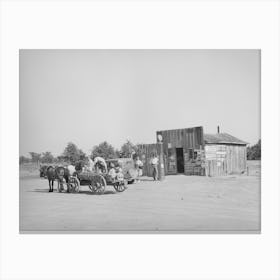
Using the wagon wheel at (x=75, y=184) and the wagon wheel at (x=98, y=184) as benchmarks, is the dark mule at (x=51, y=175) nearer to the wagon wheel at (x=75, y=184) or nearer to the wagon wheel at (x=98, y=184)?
the wagon wheel at (x=75, y=184)

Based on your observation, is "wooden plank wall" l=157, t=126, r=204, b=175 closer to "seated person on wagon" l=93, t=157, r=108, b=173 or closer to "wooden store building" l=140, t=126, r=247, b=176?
"wooden store building" l=140, t=126, r=247, b=176

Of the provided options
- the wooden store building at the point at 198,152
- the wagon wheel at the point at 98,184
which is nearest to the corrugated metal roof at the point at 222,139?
the wooden store building at the point at 198,152

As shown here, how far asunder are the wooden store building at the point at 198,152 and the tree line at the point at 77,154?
0.52 meters

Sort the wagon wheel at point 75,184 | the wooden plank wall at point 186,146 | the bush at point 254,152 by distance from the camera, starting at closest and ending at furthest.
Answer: the bush at point 254,152 < the wagon wheel at point 75,184 < the wooden plank wall at point 186,146

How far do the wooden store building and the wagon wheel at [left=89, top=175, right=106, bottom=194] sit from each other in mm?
991

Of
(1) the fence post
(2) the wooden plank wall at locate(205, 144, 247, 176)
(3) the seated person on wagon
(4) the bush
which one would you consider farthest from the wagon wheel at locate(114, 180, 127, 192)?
(4) the bush

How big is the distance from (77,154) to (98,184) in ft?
2.62

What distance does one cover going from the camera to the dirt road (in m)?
8.59

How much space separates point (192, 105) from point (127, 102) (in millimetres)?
1389

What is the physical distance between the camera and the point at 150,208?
28.8 ft

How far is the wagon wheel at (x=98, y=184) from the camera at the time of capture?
30.1ft

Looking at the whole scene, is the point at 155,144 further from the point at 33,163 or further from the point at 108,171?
the point at 33,163

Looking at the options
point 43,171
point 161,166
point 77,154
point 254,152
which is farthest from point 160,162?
point 43,171
